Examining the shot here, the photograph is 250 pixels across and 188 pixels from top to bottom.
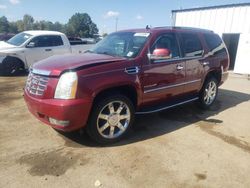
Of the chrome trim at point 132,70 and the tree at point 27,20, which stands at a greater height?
the chrome trim at point 132,70

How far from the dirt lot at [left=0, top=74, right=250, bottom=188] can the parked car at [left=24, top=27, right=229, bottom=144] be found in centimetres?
42

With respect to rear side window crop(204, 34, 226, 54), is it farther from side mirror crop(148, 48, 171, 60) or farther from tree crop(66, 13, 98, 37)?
tree crop(66, 13, 98, 37)

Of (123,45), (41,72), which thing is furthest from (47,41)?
(41,72)

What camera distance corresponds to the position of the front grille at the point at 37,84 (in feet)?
12.4

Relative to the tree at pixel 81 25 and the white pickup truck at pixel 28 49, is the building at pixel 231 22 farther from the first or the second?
the tree at pixel 81 25

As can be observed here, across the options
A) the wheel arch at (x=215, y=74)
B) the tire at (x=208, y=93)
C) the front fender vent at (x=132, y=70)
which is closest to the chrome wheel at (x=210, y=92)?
the tire at (x=208, y=93)

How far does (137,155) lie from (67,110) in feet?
4.12

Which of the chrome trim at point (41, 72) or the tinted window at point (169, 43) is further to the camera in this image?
the tinted window at point (169, 43)

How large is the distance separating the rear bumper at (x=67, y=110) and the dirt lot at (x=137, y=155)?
515 mm

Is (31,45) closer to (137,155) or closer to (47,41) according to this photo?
(47,41)

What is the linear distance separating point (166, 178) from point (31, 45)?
27.7 ft

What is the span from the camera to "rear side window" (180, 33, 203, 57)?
5340mm

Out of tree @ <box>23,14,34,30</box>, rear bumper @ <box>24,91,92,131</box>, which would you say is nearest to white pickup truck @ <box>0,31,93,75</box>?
rear bumper @ <box>24,91,92,131</box>

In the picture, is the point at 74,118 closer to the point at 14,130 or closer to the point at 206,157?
the point at 14,130
